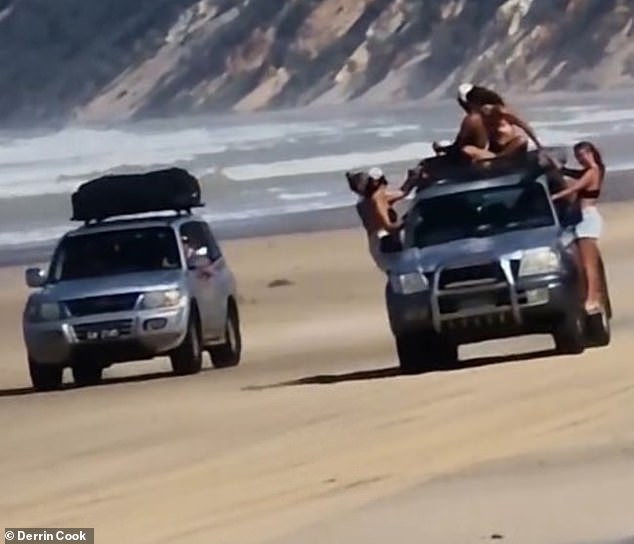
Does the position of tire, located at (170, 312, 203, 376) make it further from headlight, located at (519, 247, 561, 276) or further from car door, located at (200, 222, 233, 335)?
headlight, located at (519, 247, 561, 276)

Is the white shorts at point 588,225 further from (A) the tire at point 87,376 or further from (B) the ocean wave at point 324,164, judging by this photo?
(B) the ocean wave at point 324,164

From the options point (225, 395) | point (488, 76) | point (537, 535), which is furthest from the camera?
point (488, 76)

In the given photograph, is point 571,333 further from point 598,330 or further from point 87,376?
point 87,376

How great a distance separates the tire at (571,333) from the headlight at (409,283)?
1004 millimetres

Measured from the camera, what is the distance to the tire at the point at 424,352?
17906 mm

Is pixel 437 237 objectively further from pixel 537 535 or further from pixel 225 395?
pixel 537 535

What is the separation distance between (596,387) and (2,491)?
416cm

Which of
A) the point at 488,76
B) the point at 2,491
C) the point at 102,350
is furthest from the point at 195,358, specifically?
the point at 488,76

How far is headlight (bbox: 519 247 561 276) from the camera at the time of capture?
1744 cm

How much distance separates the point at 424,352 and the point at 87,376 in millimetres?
3917

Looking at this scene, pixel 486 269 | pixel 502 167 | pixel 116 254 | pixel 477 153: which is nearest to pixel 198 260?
pixel 116 254

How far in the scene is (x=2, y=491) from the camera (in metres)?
13.2

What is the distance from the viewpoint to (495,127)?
1869 centimetres

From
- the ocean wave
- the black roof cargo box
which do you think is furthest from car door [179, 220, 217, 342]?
the ocean wave
